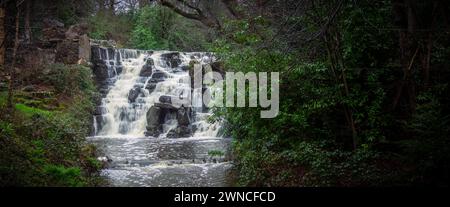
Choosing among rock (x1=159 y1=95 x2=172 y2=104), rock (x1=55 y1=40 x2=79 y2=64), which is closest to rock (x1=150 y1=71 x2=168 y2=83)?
rock (x1=159 y1=95 x2=172 y2=104)

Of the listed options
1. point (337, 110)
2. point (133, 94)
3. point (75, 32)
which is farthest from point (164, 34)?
point (337, 110)

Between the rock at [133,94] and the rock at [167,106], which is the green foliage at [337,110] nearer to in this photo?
the rock at [167,106]

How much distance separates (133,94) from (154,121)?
2801 mm

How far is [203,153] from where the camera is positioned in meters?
13.4

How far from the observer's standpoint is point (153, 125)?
18453 mm

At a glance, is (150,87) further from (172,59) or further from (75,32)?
(75,32)

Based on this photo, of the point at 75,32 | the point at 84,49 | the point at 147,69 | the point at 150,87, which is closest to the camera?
the point at 150,87

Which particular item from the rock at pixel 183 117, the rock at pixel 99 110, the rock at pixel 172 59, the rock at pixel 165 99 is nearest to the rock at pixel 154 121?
the rock at pixel 165 99

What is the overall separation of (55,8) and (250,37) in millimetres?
19404

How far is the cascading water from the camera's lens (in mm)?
10327

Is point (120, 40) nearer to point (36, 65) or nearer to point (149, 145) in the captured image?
point (36, 65)

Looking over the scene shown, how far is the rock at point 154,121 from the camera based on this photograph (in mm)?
18156

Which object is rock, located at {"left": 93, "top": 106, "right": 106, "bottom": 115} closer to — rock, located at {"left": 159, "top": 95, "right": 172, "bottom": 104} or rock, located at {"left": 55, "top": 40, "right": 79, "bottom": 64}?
rock, located at {"left": 159, "top": 95, "right": 172, "bottom": 104}
